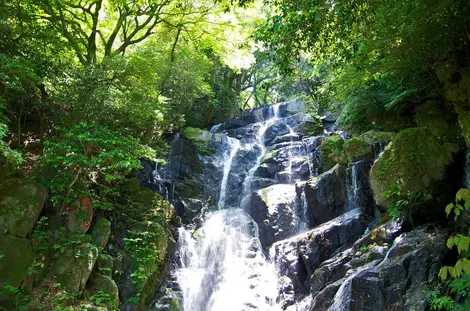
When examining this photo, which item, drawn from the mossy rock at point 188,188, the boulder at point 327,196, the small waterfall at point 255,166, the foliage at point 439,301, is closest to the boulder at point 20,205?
the mossy rock at point 188,188

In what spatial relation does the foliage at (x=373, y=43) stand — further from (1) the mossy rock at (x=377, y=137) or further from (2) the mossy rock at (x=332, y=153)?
(2) the mossy rock at (x=332, y=153)

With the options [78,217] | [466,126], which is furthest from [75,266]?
[466,126]

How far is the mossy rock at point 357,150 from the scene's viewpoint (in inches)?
481

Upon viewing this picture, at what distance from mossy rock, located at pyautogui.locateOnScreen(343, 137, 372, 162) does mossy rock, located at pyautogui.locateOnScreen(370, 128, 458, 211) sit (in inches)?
106

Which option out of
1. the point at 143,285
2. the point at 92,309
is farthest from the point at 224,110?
the point at 92,309

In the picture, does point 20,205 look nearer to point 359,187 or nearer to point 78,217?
point 78,217

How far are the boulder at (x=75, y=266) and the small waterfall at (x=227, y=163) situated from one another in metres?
7.83

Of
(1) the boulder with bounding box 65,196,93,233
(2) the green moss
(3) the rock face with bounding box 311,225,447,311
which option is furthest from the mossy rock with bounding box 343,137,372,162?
(1) the boulder with bounding box 65,196,93,233

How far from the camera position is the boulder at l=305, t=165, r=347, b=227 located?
1208 cm

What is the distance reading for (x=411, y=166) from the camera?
898 centimetres

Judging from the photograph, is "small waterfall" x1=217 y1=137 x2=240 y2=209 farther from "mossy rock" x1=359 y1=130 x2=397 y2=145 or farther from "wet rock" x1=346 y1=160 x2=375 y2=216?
"mossy rock" x1=359 y1=130 x2=397 y2=145

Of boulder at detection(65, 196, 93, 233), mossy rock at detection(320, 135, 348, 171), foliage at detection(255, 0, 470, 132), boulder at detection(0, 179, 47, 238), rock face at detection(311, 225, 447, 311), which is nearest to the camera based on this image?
foliage at detection(255, 0, 470, 132)

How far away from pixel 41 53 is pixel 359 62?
27.5 feet

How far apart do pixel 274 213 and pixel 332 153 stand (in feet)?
11.2
